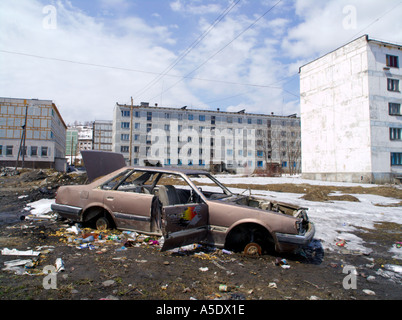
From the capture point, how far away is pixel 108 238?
15.8 feet

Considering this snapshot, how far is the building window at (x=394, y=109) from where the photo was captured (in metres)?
26.6

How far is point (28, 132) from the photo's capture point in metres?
47.5

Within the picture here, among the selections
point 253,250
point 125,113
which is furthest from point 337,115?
→ point 125,113

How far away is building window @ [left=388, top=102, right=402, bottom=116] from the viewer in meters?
26.6

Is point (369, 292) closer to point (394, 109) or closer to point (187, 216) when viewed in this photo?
point (187, 216)

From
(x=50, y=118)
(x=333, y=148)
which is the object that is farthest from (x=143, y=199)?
(x=50, y=118)

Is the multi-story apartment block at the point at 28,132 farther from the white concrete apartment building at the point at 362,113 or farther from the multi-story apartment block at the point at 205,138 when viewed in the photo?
the white concrete apartment building at the point at 362,113

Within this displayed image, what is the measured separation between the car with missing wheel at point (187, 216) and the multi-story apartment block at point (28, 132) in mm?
49365

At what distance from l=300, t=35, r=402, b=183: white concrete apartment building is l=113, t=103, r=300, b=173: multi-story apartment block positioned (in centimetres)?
2393

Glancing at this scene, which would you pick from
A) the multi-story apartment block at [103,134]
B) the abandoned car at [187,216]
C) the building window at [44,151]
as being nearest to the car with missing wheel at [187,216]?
the abandoned car at [187,216]

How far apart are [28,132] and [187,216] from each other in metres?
53.9

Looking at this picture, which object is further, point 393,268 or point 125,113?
point 125,113

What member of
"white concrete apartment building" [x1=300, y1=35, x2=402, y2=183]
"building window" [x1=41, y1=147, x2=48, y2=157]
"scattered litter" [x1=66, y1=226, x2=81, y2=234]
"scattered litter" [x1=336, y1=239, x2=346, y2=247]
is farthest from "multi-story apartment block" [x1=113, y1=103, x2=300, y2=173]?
"scattered litter" [x1=66, y1=226, x2=81, y2=234]
